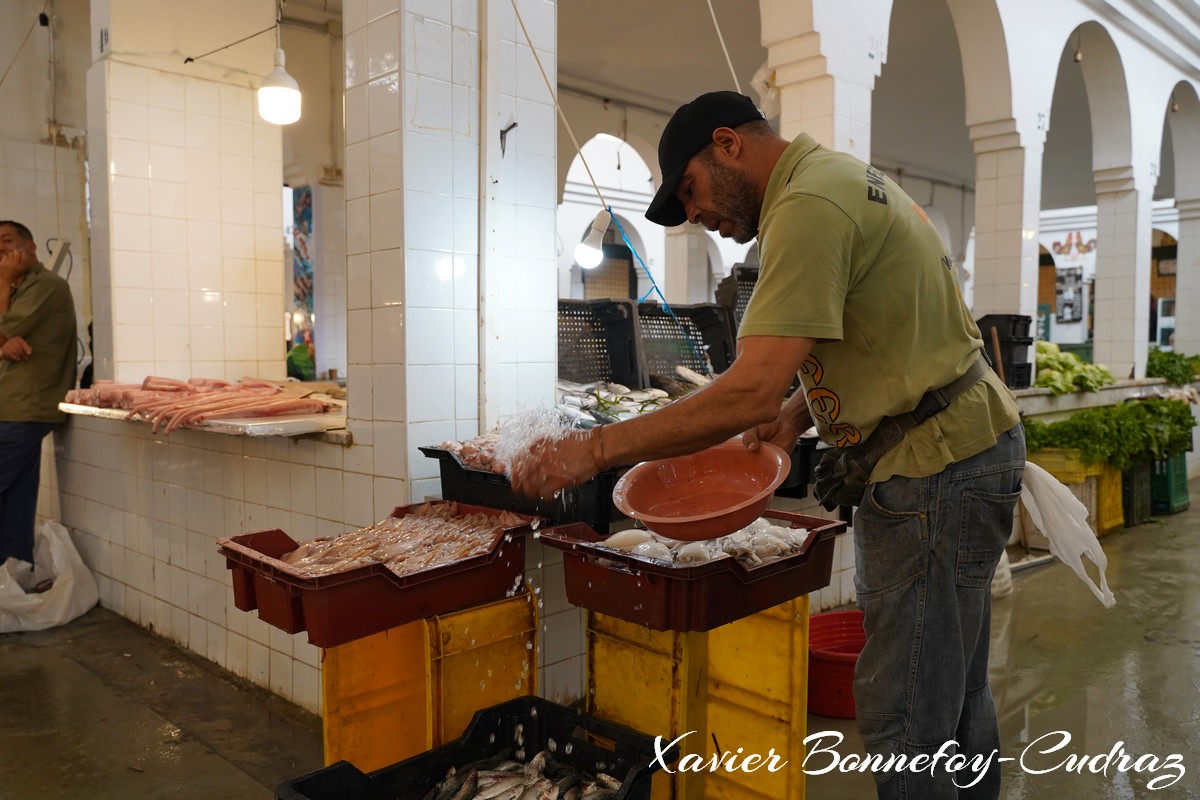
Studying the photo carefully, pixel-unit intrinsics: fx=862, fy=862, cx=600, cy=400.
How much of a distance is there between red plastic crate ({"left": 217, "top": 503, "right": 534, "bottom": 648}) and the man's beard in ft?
4.09

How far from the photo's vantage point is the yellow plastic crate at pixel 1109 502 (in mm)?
7648

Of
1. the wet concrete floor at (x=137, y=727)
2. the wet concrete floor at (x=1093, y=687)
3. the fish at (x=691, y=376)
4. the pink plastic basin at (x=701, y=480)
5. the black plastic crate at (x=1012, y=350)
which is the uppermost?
the black plastic crate at (x=1012, y=350)

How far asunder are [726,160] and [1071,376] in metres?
7.15

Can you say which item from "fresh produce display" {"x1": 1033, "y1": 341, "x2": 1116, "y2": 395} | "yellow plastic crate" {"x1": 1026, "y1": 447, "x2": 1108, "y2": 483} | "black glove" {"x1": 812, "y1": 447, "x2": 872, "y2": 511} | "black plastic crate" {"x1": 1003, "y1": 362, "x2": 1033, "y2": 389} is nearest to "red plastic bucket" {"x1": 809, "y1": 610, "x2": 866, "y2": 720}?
"black glove" {"x1": 812, "y1": 447, "x2": 872, "y2": 511}

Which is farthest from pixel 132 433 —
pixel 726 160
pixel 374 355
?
pixel 726 160

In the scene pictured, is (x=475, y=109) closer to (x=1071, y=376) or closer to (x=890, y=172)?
(x=1071, y=376)

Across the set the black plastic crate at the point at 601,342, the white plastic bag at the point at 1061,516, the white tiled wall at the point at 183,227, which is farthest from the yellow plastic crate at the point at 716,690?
the white tiled wall at the point at 183,227

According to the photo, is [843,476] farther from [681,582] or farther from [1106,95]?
[1106,95]

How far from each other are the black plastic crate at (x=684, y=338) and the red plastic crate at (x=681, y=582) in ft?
8.63

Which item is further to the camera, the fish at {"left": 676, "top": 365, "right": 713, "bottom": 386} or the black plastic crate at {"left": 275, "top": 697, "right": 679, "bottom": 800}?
the fish at {"left": 676, "top": 365, "right": 713, "bottom": 386}

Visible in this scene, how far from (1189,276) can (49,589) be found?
1414 centimetres

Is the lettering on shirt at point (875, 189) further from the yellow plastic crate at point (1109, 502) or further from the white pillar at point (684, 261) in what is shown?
the white pillar at point (684, 261)

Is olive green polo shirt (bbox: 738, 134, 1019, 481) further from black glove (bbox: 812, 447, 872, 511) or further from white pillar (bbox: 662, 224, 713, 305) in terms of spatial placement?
white pillar (bbox: 662, 224, 713, 305)

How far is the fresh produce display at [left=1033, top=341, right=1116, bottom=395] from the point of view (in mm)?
7863
